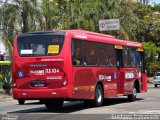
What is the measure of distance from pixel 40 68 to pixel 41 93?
971 mm

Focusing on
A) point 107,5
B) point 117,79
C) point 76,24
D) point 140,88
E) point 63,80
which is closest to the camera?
point 63,80

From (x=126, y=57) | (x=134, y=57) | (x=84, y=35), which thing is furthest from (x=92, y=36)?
(x=134, y=57)

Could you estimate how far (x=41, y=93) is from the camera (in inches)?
738

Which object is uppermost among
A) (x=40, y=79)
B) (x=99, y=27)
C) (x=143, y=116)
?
(x=99, y=27)

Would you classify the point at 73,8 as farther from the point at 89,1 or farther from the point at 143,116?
the point at 143,116

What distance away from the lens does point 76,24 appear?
3872 centimetres

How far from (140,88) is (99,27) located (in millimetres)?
14530

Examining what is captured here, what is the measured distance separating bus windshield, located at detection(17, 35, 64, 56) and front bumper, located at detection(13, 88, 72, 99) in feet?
4.66

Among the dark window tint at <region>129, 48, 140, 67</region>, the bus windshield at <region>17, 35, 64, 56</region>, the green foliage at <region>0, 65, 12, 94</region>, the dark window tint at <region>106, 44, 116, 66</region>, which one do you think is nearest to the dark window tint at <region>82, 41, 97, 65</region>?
the bus windshield at <region>17, 35, 64, 56</region>

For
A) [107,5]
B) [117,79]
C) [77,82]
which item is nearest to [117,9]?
A: [107,5]

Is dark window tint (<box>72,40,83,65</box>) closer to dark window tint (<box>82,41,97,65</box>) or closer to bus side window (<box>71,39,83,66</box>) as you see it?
bus side window (<box>71,39,83,66</box>)

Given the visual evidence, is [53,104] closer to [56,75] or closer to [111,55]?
[56,75]

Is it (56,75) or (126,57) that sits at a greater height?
(126,57)

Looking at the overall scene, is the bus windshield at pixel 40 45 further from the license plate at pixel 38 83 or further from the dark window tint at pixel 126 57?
the dark window tint at pixel 126 57
